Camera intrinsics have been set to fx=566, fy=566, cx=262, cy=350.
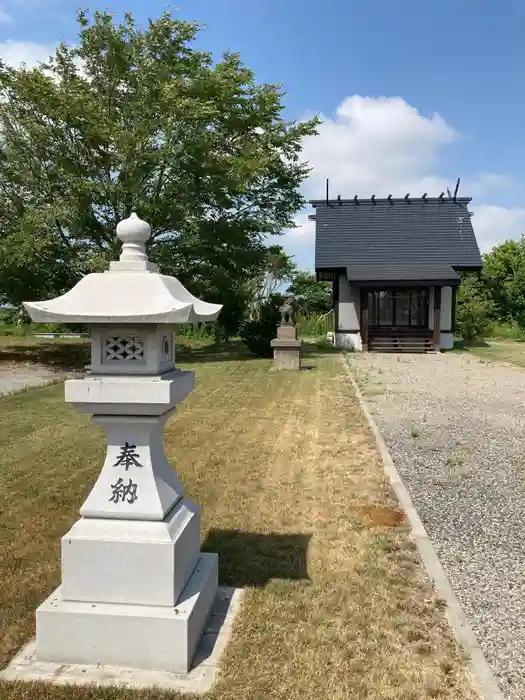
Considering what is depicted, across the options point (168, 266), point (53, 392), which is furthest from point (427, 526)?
point (168, 266)

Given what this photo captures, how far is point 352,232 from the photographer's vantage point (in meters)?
22.7

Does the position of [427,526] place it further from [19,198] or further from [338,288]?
[338,288]

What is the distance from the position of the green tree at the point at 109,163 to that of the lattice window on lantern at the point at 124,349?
41.0ft

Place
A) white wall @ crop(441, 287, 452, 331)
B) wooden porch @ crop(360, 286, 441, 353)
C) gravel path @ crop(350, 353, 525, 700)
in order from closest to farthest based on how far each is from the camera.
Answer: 1. gravel path @ crop(350, 353, 525, 700)
2. wooden porch @ crop(360, 286, 441, 353)
3. white wall @ crop(441, 287, 452, 331)

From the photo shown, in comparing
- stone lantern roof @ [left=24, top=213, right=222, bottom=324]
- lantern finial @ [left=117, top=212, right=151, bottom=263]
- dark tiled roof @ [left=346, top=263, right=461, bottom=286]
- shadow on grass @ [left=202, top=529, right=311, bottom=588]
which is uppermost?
dark tiled roof @ [left=346, top=263, right=461, bottom=286]

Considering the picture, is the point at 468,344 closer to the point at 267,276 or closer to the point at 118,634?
the point at 267,276

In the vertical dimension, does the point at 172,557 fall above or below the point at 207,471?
above

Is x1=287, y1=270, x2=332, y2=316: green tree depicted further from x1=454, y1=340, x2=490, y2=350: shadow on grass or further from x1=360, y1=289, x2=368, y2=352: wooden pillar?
x1=360, y1=289, x2=368, y2=352: wooden pillar

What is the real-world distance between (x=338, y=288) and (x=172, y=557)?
19550 millimetres

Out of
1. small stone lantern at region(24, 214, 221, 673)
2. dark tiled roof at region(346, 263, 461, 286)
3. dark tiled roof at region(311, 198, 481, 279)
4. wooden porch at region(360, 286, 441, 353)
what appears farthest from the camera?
dark tiled roof at region(311, 198, 481, 279)

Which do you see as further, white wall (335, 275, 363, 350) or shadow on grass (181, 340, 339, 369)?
white wall (335, 275, 363, 350)

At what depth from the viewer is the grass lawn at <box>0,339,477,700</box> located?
275 cm

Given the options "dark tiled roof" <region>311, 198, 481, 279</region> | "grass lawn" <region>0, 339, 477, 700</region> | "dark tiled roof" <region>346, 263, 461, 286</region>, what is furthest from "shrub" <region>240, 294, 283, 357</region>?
"grass lawn" <region>0, 339, 477, 700</region>

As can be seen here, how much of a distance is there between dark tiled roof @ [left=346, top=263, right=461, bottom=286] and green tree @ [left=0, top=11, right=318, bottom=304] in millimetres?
4673
